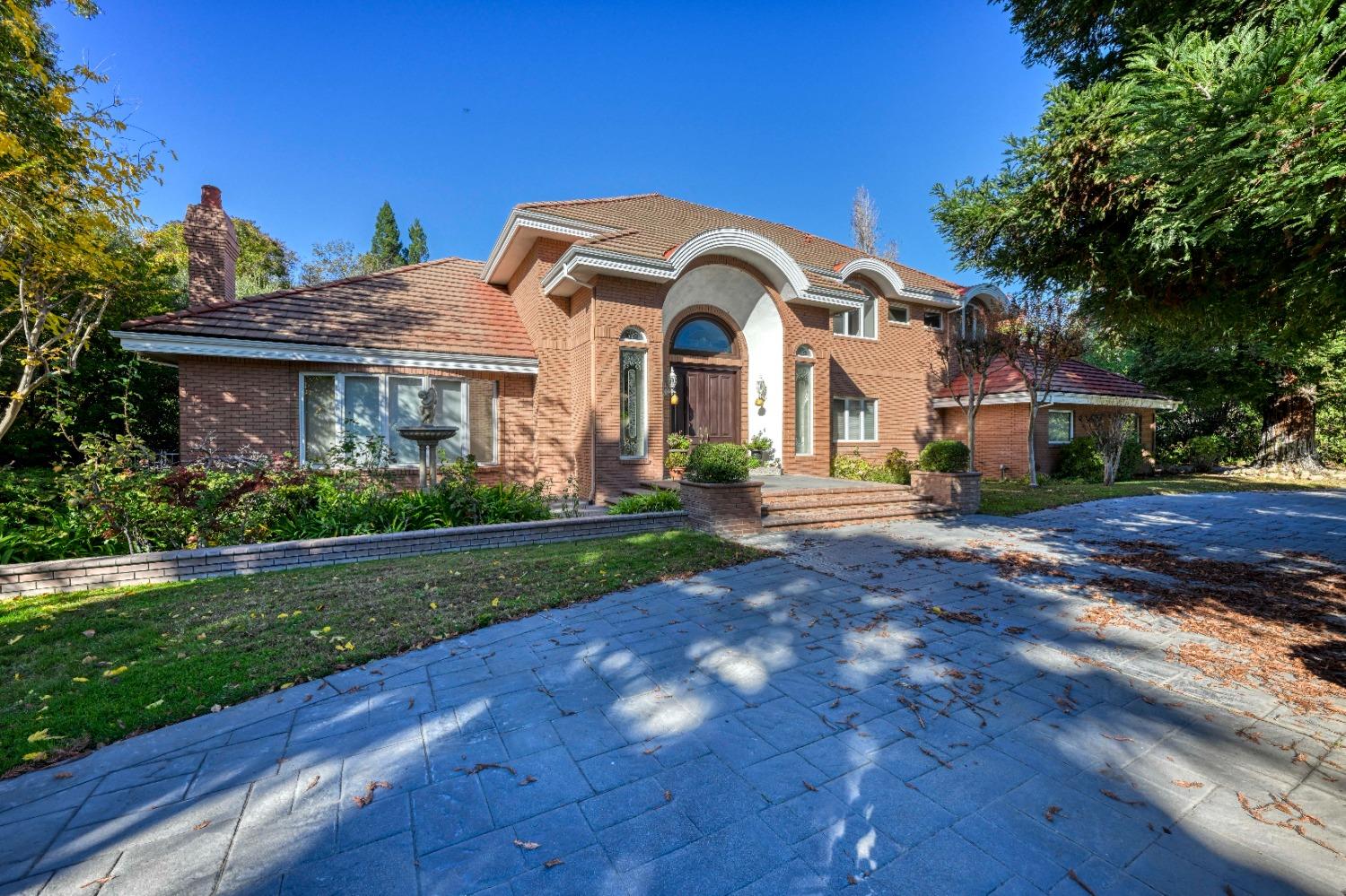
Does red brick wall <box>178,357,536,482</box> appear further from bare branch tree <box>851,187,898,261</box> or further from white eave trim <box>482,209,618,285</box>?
bare branch tree <box>851,187,898,261</box>

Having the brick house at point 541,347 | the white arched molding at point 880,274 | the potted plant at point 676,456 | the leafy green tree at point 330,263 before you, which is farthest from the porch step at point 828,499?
the leafy green tree at point 330,263

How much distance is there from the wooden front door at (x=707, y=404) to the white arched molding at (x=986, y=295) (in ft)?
35.0

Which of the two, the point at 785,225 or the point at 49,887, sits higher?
the point at 785,225

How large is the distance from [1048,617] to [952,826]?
11.0ft

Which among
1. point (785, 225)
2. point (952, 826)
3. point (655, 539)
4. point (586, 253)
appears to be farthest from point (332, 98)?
point (952, 826)

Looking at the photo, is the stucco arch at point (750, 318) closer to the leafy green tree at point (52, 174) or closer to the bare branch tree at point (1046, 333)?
the bare branch tree at point (1046, 333)

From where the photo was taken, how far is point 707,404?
12953mm

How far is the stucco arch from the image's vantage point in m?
12.2

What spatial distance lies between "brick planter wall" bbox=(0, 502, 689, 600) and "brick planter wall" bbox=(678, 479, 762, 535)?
0.46 metres

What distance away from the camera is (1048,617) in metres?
4.76

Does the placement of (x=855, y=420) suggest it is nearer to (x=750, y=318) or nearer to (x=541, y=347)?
(x=750, y=318)

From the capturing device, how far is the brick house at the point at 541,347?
10.4 meters

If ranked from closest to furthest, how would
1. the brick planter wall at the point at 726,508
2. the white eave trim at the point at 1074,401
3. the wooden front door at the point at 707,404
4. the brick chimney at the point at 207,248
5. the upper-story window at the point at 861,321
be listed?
the brick planter wall at the point at 726,508, the brick chimney at the point at 207,248, the wooden front door at the point at 707,404, the white eave trim at the point at 1074,401, the upper-story window at the point at 861,321

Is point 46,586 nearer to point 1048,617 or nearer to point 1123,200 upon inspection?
point 1048,617
